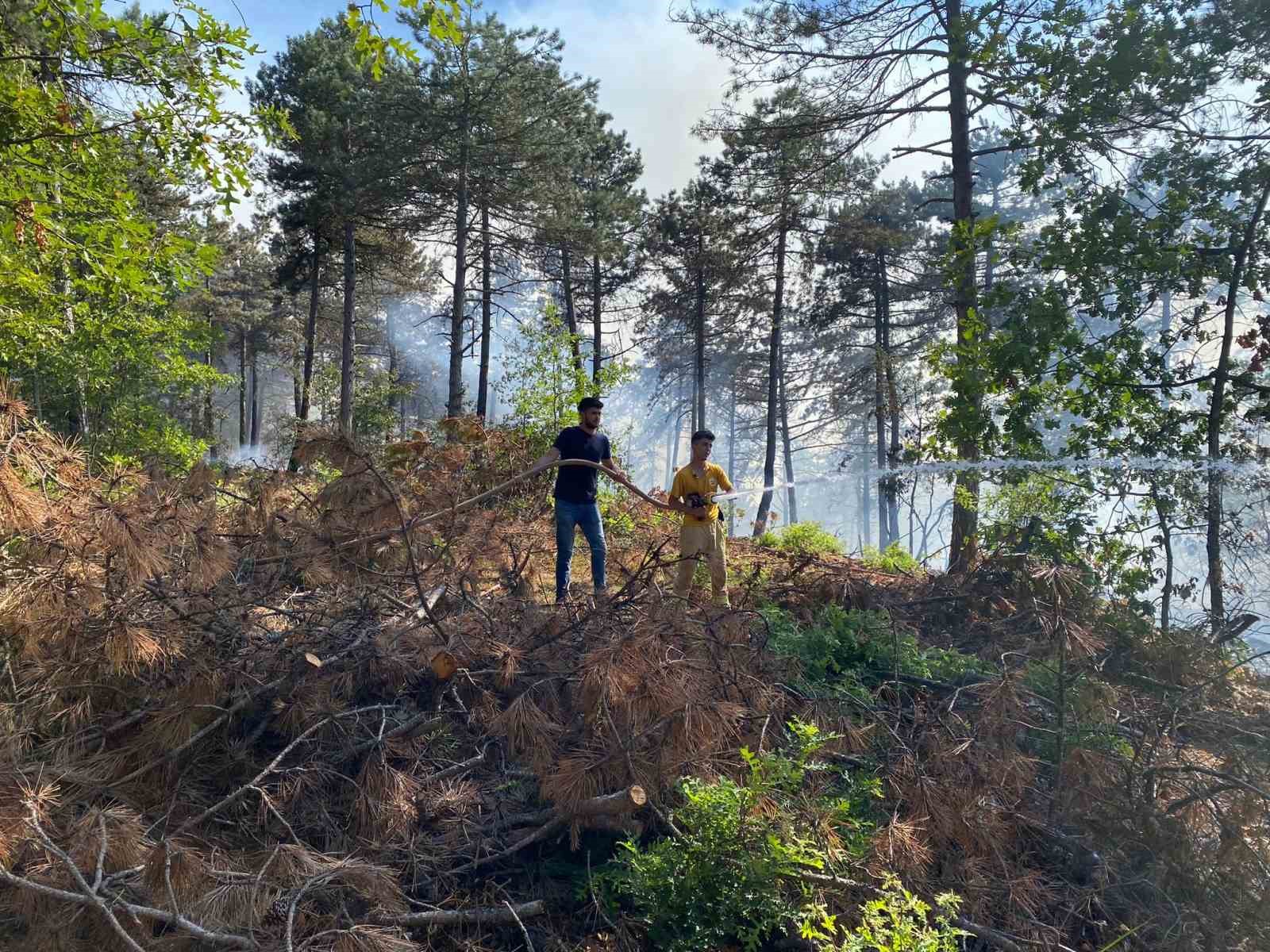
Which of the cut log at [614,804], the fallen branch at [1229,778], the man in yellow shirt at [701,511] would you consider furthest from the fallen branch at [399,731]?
the fallen branch at [1229,778]

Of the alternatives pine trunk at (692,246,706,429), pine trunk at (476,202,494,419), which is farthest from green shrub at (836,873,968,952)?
pine trunk at (692,246,706,429)

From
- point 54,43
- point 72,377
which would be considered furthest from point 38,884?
point 72,377

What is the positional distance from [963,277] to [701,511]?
11.1ft

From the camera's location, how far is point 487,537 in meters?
4.62

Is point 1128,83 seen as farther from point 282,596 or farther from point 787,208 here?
point 787,208

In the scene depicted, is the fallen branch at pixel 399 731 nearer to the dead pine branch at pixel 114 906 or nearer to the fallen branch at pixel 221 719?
the fallen branch at pixel 221 719

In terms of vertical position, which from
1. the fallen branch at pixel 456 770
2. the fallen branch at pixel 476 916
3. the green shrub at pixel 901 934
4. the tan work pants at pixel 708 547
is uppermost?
the tan work pants at pixel 708 547

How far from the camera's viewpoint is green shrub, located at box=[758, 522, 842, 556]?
1209 cm

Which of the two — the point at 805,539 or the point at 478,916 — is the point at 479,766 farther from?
the point at 805,539

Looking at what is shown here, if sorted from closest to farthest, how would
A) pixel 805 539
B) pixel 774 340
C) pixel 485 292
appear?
pixel 805 539, pixel 485 292, pixel 774 340

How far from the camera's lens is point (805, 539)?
507 inches

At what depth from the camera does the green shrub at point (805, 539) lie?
12086mm

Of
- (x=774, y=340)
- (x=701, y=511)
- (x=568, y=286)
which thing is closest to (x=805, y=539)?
(x=701, y=511)

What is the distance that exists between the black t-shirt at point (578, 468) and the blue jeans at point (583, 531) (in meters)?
0.06
